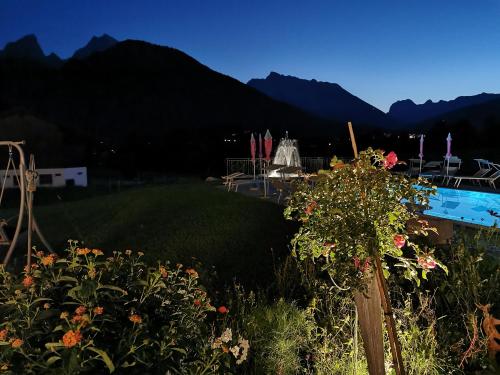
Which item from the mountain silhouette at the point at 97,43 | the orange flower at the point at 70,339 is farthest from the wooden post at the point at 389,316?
the mountain silhouette at the point at 97,43

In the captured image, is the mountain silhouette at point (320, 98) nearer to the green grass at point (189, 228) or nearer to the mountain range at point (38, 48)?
the mountain range at point (38, 48)

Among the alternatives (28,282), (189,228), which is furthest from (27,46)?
(28,282)

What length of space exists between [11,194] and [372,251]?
91.4 feet

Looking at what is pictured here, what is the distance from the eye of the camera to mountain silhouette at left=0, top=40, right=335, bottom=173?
5456 cm

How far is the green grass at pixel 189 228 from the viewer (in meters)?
6.23

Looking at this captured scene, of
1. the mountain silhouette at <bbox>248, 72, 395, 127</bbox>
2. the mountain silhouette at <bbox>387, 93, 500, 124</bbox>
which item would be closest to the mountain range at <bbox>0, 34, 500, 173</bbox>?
the mountain silhouette at <bbox>248, 72, 395, 127</bbox>

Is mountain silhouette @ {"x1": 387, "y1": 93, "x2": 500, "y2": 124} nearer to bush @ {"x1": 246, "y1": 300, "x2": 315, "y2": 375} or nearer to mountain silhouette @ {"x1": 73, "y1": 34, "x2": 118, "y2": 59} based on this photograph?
mountain silhouette @ {"x1": 73, "y1": 34, "x2": 118, "y2": 59}

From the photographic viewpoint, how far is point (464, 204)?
33.4 ft

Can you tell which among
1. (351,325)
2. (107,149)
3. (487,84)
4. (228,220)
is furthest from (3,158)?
(487,84)

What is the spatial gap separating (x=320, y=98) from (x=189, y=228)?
104m

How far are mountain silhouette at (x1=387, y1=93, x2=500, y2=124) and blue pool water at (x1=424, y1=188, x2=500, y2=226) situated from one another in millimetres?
94345

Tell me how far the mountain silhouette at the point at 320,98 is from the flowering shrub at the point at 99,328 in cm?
9533

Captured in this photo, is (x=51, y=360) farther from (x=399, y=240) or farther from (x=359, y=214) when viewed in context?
(x=399, y=240)

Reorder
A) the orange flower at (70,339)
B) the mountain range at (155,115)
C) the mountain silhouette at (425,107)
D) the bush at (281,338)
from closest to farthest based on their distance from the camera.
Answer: the orange flower at (70,339) < the bush at (281,338) < the mountain range at (155,115) < the mountain silhouette at (425,107)
